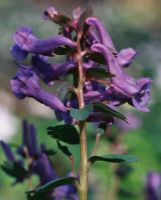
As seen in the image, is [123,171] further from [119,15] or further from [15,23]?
[119,15]

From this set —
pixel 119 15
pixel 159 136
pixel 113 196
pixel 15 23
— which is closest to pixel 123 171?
pixel 113 196

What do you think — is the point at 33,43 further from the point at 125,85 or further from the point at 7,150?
the point at 7,150

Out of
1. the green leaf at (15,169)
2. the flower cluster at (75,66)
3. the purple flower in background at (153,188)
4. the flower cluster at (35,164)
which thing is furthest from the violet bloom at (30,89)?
the purple flower in background at (153,188)

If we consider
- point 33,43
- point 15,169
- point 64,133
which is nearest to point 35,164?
point 15,169

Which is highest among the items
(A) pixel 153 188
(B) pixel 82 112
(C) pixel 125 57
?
(C) pixel 125 57

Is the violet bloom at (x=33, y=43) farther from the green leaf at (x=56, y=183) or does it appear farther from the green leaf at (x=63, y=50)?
the green leaf at (x=56, y=183)

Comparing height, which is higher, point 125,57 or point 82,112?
point 125,57
